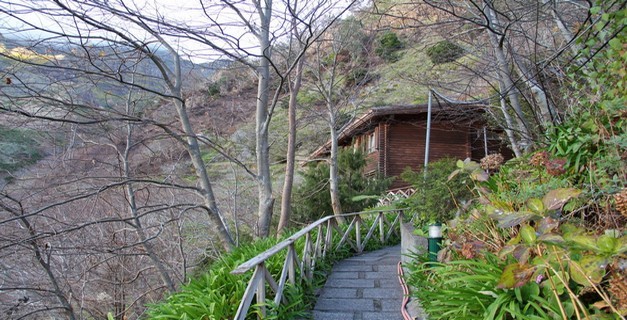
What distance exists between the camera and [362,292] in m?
5.11

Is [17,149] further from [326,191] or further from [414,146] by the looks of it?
[414,146]

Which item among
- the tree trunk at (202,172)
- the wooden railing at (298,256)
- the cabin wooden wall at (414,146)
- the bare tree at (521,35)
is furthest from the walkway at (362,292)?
the cabin wooden wall at (414,146)

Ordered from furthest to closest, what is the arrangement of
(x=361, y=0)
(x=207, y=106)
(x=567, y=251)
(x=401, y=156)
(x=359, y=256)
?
(x=401, y=156), (x=207, y=106), (x=359, y=256), (x=361, y=0), (x=567, y=251)

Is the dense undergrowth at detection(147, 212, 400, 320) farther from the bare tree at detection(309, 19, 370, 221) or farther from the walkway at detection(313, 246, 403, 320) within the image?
the bare tree at detection(309, 19, 370, 221)

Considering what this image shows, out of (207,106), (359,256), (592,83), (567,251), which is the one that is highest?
(207,106)

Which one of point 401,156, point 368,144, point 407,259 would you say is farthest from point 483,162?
point 368,144

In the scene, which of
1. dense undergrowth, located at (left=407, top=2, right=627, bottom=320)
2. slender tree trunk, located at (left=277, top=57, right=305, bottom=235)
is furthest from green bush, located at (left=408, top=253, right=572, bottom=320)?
slender tree trunk, located at (left=277, top=57, right=305, bottom=235)

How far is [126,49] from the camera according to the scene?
486cm

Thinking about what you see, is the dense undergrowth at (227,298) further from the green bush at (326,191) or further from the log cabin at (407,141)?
the log cabin at (407,141)

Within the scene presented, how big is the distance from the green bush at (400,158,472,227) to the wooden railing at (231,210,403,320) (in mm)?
1543

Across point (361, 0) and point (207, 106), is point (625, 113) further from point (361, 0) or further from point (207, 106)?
point (207, 106)

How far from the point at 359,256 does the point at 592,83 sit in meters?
5.08

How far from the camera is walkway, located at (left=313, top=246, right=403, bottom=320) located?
14.3ft

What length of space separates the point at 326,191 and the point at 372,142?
19.0ft
